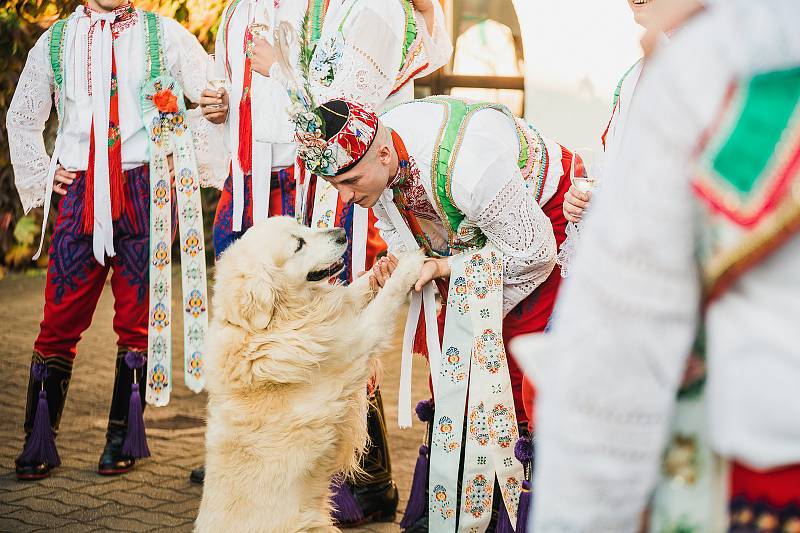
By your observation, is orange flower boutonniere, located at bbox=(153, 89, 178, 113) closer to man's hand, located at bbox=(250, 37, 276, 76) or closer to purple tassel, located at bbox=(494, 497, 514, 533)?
man's hand, located at bbox=(250, 37, 276, 76)

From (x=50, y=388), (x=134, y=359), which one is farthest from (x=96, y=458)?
(x=134, y=359)

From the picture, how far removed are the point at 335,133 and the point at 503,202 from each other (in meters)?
0.53

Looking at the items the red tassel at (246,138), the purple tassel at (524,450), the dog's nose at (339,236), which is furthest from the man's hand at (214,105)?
the purple tassel at (524,450)

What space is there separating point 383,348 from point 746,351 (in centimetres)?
223

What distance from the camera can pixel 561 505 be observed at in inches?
42.5

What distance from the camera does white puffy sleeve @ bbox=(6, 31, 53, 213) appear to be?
13.9 ft

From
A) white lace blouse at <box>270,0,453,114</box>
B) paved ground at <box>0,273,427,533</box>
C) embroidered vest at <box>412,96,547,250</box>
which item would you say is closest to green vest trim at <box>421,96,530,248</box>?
embroidered vest at <box>412,96,547,250</box>

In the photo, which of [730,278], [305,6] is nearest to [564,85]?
[305,6]

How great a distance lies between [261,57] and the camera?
3.67 meters

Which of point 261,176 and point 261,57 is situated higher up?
point 261,57

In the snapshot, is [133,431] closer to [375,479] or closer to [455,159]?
[375,479]

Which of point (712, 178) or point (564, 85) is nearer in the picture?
point (712, 178)

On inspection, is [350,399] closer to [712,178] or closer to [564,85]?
[712,178]

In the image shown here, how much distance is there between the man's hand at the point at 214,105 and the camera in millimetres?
3951
